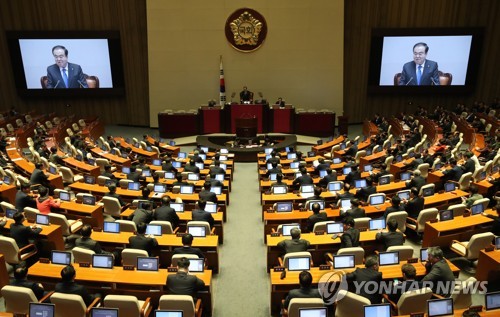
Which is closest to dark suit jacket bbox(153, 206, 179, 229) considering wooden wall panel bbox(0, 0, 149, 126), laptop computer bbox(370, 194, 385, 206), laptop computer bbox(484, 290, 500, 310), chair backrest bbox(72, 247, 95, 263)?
chair backrest bbox(72, 247, 95, 263)

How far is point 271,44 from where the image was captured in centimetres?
2158

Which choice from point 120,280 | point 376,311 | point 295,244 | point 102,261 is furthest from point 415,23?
point 120,280

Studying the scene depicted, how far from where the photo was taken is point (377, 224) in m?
8.59

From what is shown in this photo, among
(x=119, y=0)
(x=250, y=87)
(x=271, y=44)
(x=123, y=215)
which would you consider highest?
(x=119, y=0)

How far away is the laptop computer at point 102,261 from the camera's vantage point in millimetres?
7046

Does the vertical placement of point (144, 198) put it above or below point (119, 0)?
below

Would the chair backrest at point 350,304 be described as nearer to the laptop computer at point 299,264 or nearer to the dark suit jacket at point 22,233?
the laptop computer at point 299,264

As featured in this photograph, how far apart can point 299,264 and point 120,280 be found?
2746 millimetres

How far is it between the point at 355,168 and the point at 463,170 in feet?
8.71

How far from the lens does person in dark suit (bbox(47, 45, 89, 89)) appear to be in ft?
70.8

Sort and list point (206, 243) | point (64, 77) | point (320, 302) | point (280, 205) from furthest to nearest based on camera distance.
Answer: point (64, 77) < point (280, 205) < point (206, 243) < point (320, 302)

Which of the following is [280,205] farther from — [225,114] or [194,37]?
[194,37]

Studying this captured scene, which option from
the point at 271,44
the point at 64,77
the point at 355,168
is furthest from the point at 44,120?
the point at 355,168

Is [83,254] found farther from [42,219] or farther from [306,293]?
[306,293]
